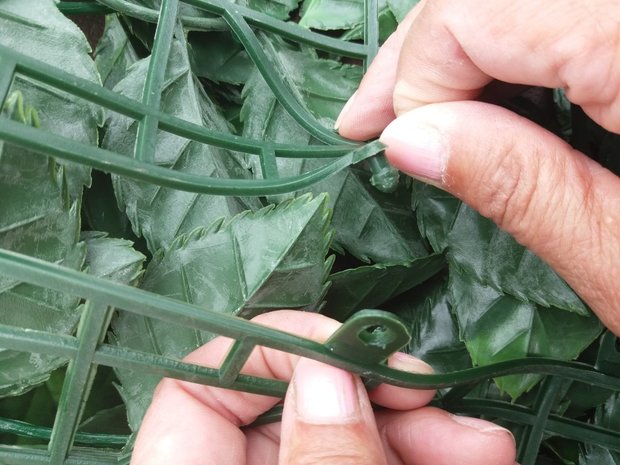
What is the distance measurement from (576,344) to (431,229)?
14 centimetres

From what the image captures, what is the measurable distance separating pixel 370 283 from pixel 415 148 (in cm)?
12

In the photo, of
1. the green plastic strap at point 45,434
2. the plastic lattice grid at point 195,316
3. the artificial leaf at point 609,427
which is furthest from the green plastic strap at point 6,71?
the artificial leaf at point 609,427

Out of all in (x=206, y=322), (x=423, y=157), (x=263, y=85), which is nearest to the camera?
(x=206, y=322)

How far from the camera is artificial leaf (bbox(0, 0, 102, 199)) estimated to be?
415 mm

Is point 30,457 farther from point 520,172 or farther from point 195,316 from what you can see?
point 520,172

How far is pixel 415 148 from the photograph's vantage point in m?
0.40

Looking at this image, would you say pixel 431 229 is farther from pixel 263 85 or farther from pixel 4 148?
pixel 4 148

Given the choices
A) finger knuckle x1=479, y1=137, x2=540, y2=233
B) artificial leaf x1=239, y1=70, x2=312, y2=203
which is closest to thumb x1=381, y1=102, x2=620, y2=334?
finger knuckle x1=479, y1=137, x2=540, y2=233

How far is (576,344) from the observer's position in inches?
19.2

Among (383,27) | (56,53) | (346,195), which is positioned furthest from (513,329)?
(56,53)

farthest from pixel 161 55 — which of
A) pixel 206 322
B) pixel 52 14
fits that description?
pixel 206 322

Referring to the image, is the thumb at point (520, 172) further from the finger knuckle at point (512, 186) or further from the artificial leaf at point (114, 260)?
the artificial leaf at point (114, 260)

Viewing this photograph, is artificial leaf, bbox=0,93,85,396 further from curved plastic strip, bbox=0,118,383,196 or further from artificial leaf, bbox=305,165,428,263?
artificial leaf, bbox=305,165,428,263

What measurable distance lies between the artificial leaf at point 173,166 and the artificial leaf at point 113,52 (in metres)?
0.04
